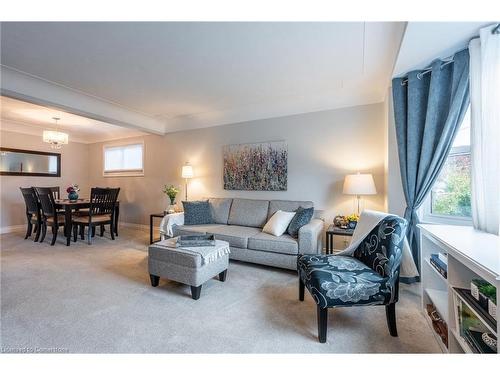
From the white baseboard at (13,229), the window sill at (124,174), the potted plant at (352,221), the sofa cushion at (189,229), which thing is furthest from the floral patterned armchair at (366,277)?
the white baseboard at (13,229)

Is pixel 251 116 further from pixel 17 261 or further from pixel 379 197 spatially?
pixel 17 261

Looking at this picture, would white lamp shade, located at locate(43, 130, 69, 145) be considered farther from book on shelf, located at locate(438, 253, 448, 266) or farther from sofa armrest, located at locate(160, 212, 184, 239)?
book on shelf, located at locate(438, 253, 448, 266)

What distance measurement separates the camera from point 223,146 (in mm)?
4023

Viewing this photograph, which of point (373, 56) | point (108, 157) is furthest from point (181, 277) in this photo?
point (108, 157)

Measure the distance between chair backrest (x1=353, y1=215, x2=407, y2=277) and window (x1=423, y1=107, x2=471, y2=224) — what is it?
906 mm

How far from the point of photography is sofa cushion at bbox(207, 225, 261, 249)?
2848 millimetres

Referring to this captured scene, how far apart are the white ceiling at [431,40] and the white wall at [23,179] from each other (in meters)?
6.93

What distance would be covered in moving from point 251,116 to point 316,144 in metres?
1.22

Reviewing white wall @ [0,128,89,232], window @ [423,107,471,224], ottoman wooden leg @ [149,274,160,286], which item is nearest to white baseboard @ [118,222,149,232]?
white wall @ [0,128,89,232]

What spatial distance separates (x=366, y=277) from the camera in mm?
1511

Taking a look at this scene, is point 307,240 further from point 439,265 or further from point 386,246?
point 439,265

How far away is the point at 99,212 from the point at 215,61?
3.46 m

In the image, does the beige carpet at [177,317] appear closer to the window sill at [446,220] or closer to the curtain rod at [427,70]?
the window sill at [446,220]

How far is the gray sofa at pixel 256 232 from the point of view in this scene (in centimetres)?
259
